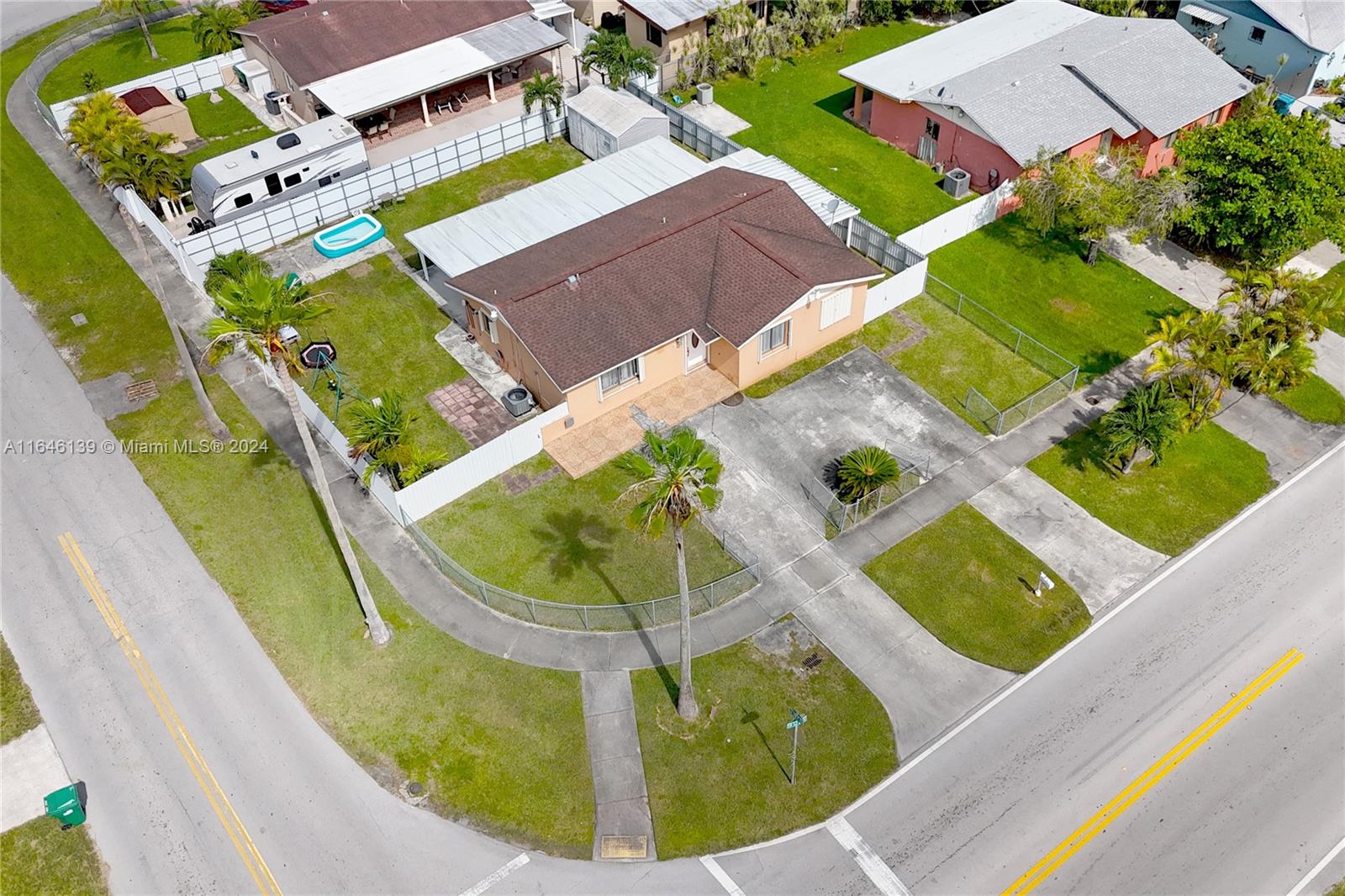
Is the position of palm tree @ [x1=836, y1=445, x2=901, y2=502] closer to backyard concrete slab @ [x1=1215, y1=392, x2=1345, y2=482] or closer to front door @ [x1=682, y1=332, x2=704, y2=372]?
front door @ [x1=682, y1=332, x2=704, y2=372]

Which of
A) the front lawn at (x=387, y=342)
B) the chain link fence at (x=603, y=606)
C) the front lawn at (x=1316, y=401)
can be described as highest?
the front lawn at (x=387, y=342)

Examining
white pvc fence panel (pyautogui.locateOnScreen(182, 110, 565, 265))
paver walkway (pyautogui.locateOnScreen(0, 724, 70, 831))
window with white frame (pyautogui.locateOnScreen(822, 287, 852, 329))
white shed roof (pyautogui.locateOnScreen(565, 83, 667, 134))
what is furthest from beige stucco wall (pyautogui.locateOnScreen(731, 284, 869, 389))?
paver walkway (pyautogui.locateOnScreen(0, 724, 70, 831))

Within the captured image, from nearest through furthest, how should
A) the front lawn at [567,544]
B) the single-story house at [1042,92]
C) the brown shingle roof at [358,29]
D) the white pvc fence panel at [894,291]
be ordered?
A: the front lawn at [567,544], the white pvc fence panel at [894,291], the single-story house at [1042,92], the brown shingle roof at [358,29]

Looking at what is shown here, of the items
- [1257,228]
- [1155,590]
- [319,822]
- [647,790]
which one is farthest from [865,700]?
[1257,228]

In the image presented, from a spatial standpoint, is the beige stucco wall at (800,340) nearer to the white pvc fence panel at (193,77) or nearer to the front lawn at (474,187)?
the front lawn at (474,187)

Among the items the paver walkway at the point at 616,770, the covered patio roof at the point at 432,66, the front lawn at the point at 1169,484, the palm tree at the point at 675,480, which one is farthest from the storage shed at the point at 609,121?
the paver walkway at the point at 616,770
